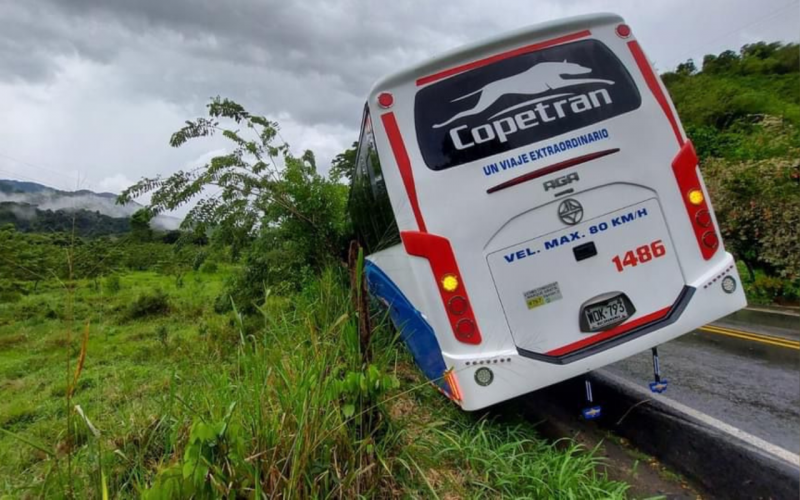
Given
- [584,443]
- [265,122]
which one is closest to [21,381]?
[265,122]

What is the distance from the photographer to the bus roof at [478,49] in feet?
11.0

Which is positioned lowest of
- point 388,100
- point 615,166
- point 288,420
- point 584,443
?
point 584,443

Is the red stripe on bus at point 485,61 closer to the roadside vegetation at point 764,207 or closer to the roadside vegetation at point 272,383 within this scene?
the roadside vegetation at point 272,383

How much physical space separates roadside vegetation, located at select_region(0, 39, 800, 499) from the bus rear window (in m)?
1.33

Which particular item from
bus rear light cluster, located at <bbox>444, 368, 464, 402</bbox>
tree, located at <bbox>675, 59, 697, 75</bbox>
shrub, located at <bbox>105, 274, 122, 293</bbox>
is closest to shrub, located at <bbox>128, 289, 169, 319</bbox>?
shrub, located at <bbox>105, 274, 122, 293</bbox>

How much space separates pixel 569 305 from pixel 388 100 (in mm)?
2073

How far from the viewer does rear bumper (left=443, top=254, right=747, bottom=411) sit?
3100 mm

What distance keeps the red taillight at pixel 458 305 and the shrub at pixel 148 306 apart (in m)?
17.5

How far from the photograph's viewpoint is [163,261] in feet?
27.6

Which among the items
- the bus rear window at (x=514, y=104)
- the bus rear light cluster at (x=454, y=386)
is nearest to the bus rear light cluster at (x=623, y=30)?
the bus rear window at (x=514, y=104)

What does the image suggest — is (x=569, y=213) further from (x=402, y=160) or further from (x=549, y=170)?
(x=402, y=160)

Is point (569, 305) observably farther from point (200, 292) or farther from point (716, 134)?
point (716, 134)

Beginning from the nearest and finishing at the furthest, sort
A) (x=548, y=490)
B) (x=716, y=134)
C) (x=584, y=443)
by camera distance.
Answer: (x=548, y=490) → (x=584, y=443) → (x=716, y=134)

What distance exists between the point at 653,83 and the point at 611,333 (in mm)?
1984
